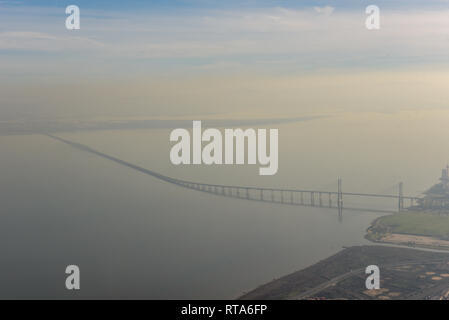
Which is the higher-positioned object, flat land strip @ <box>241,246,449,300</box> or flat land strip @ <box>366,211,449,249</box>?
flat land strip @ <box>366,211,449,249</box>

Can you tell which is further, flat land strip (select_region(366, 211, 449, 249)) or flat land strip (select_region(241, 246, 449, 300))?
flat land strip (select_region(366, 211, 449, 249))

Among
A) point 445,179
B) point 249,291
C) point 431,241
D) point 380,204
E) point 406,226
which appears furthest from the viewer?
point 445,179

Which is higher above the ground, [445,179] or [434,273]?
[445,179]

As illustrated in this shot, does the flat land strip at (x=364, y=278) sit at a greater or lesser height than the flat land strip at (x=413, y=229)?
lesser

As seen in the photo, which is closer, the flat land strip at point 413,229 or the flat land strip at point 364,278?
the flat land strip at point 364,278

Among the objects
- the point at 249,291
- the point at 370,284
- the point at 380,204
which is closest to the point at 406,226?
the point at 380,204

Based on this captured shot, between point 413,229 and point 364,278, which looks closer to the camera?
point 364,278

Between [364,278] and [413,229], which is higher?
[413,229]

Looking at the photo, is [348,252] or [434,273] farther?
[348,252]

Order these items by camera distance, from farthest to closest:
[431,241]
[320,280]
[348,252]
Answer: [431,241], [348,252], [320,280]

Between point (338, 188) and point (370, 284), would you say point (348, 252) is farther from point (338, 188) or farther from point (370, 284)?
point (338, 188)
